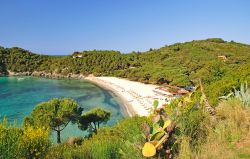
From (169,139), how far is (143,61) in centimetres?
10800

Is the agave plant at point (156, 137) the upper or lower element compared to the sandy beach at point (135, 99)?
upper

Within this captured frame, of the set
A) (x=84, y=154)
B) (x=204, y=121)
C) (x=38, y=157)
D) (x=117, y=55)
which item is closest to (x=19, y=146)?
(x=38, y=157)

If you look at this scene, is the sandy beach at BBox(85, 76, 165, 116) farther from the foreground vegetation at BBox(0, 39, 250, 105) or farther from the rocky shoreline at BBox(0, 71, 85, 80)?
the rocky shoreline at BBox(0, 71, 85, 80)

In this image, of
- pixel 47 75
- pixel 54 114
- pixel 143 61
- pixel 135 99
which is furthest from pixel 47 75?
pixel 54 114

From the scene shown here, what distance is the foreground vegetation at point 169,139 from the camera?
17.7 ft

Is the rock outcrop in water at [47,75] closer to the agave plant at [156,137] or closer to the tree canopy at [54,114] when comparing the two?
the tree canopy at [54,114]

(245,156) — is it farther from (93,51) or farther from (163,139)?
(93,51)

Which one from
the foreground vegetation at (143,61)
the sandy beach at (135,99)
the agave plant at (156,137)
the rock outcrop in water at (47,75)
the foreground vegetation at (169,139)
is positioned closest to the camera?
the agave plant at (156,137)

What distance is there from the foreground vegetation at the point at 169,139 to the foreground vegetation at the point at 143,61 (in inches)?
2469

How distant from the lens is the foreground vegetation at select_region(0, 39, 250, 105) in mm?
84750

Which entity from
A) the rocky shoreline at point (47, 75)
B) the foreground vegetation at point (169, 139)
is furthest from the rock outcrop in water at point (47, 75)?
the foreground vegetation at point (169, 139)

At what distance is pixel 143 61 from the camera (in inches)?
4456

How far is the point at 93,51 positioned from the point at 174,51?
1354 inches

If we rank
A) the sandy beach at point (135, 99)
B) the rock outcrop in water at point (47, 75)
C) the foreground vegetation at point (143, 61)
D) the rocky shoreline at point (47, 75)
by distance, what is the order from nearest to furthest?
the sandy beach at point (135, 99), the foreground vegetation at point (143, 61), the rocky shoreline at point (47, 75), the rock outcrop in water at point (47, 75)
